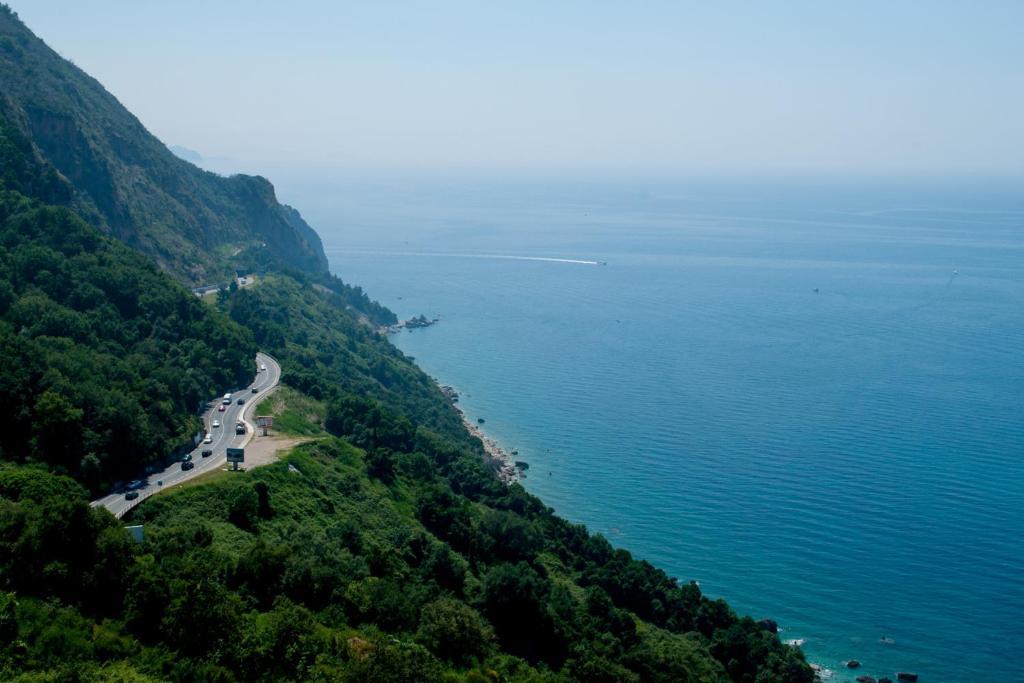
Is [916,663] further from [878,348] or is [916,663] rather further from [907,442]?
[878,348]

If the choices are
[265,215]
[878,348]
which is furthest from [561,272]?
[878,348]

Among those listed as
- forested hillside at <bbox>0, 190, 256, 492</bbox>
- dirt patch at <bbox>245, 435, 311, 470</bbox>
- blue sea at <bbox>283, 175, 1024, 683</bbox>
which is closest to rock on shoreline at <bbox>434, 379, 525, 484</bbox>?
blue sea at <bbox>283, 175, 1024, 683</bbox>

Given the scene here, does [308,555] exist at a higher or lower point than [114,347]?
lower

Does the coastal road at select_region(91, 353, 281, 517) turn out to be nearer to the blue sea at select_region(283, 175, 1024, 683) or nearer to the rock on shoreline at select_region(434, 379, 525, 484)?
the rock on shoreline at select_region(434, 379, 525, 484)

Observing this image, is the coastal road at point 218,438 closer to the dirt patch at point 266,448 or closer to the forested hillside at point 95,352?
the dirt patch at point 266,448

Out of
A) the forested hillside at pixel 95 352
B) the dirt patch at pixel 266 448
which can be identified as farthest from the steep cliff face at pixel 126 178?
the dirt patch at pixel 266 448

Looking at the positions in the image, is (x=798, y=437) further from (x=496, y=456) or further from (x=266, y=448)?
(x=266, y=448)

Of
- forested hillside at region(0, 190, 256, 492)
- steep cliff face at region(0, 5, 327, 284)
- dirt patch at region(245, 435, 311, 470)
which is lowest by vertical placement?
dirt patch at region(245, 435, 311, 470)
